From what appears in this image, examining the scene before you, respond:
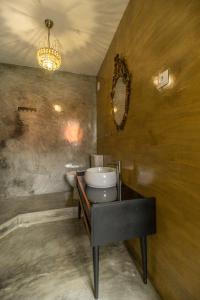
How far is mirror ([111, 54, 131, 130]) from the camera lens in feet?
5.75

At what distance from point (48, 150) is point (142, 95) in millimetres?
2406

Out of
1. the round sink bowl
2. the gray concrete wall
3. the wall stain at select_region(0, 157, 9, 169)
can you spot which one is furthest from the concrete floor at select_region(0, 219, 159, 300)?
the wall stain at select_region(0, 157, 9, 169)

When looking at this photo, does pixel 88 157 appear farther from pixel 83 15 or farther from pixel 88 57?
pixel 83 15

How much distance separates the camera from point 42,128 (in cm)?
320

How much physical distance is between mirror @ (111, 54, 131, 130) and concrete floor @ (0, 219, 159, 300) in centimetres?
149

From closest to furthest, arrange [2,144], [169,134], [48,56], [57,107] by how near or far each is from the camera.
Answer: [169,134]
[48,56]
[2,144]
[57,107]

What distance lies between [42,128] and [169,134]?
271 centimetres

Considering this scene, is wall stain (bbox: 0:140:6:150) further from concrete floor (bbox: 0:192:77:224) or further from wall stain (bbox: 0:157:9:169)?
concrete floor (bbox: 0:192:77:224)

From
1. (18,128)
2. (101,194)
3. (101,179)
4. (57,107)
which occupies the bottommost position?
(101,194)

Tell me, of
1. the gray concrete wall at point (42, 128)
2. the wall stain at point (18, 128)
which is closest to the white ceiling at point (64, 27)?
the gray concrete wall at point (42, 128)

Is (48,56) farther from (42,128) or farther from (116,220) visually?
(116,220)

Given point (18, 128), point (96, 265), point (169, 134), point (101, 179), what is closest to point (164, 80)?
point (169, 134)

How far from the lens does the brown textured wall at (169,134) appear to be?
914mm

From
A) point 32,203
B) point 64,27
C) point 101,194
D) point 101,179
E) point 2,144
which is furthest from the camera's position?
point 2,144
